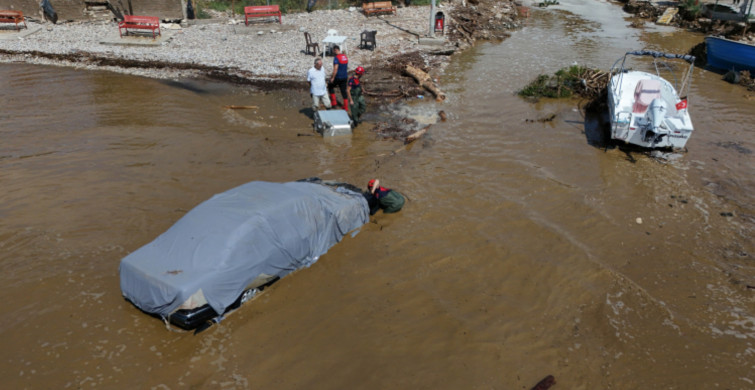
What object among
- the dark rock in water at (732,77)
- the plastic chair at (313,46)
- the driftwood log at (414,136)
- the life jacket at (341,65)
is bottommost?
the driftwood log at (414,136)

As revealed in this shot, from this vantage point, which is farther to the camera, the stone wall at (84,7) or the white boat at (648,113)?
the stone wall at (84,7)

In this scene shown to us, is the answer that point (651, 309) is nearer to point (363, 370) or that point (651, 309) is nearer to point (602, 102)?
point (363, 370)

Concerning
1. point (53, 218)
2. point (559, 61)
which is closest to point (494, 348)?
point (53, 218)

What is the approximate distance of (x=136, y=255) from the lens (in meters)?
6.83

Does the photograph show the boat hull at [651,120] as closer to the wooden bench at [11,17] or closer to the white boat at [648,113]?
the white boat at [648,113]

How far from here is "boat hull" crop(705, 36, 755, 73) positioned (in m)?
18.8

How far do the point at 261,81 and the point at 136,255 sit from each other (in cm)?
1123

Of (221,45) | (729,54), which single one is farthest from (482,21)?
(221,45)

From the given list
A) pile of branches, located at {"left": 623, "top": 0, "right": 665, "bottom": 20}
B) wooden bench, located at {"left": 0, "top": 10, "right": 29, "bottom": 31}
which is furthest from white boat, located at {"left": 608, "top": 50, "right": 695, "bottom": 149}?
wooden bench, located at {"left": 0, "top": 10, "right": 29, "bottom": 31}

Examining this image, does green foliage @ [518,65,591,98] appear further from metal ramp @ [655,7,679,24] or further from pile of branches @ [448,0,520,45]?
metal ramp @ [655,7,679,24]

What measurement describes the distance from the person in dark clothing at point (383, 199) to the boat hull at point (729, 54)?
1827cm

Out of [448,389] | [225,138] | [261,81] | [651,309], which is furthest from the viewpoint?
[261,81]

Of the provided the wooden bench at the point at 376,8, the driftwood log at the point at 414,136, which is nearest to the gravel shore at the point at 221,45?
the wooden bench at the point at 376,8

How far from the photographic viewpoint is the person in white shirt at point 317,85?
13336 mm
